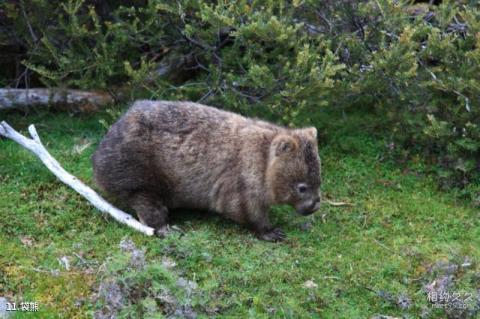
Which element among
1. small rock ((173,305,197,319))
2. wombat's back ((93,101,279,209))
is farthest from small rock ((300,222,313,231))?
small rock ((173,305,197,319))

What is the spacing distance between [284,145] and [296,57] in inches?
69.9

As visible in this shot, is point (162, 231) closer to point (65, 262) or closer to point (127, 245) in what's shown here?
point (127, 245)

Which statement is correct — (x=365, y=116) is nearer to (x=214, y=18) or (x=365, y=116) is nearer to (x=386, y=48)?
(x=386, y=48)

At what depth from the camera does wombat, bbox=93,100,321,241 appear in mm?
7773

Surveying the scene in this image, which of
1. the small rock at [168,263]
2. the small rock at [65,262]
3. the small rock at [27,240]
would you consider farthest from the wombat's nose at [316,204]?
the small rock at [27,240]

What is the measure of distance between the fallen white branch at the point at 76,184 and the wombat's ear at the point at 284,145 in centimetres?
165

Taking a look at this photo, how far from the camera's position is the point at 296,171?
7730 millimetres

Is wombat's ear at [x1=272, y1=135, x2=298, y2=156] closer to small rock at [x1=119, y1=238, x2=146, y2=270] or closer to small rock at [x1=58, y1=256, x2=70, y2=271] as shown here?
small rock at [x1=119, y1=238, x2=146, y2=270]

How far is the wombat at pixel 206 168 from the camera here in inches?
306

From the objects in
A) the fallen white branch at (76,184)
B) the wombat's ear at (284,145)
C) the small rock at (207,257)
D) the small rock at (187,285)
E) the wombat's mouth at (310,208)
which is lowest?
the fallen white branch at (76,184)

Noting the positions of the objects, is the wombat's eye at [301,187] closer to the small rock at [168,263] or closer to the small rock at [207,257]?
the small rock at [207,257]

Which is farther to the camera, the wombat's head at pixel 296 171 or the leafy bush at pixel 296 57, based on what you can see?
the leafy bush at pixel 296 57

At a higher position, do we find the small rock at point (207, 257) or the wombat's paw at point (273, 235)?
the small rock at point (207, 257)

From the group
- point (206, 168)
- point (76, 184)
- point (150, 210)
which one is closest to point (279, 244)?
point (206, 168)
